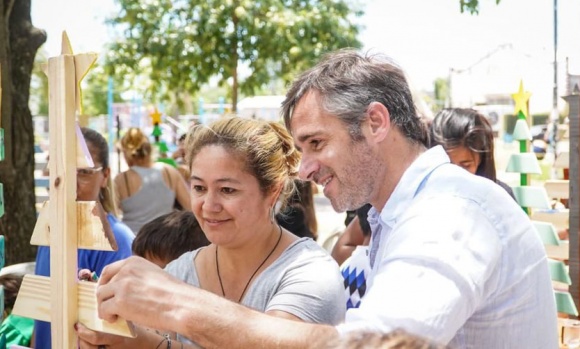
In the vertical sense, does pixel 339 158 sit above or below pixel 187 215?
above

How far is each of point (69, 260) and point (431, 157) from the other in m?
0.79

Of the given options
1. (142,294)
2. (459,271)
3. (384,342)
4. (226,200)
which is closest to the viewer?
(384,342)

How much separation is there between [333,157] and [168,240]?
1.22 metres

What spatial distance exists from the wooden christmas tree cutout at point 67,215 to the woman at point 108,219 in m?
1.10

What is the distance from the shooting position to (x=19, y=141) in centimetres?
465

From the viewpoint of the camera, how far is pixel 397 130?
5.71 ft

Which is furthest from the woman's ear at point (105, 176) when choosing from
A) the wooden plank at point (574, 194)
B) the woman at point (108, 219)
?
the wooden plank at point (574, 194)

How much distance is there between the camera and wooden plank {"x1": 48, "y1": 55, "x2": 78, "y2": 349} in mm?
1608

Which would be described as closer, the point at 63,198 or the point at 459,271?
the point at 459,271

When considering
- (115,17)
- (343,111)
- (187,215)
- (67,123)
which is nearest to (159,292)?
(67,123)

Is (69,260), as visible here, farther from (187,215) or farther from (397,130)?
(187,215)

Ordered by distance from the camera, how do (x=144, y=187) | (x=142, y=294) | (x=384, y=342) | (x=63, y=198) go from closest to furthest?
(x=384, y=342), (x=142, y=294), (x=63, y=198), (x=144, y=187)

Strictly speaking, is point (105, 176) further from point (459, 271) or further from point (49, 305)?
point (459, 271)

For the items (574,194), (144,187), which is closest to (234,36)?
(144,187)
